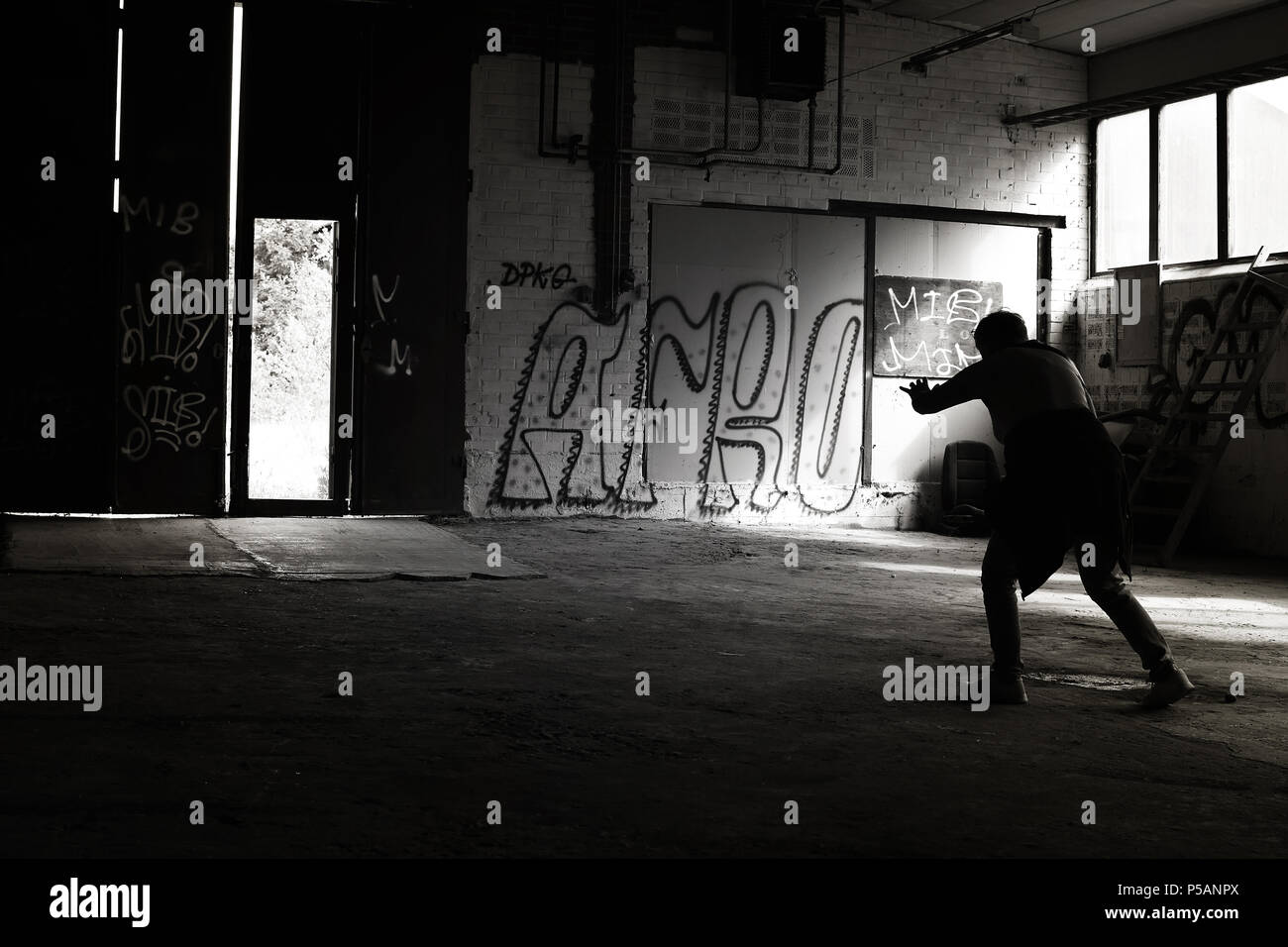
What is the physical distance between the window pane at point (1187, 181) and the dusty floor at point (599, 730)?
5.43 m

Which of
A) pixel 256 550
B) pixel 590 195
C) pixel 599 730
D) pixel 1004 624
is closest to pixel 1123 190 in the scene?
pixel 590 195

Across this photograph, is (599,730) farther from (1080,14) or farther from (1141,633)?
(1080,14)

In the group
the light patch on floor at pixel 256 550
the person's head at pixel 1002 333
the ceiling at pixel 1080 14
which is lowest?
the light patch on floor at pixel 256 550

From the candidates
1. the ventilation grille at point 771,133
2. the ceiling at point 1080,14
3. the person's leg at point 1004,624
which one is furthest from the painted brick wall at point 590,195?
the person's leg at point 1004,624

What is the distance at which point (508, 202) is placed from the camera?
1141 cm

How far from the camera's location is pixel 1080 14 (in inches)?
460

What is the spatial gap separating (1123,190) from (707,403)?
4.69 m

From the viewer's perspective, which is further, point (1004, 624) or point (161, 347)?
point (161, 347)

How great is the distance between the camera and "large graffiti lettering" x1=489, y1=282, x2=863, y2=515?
11539mm

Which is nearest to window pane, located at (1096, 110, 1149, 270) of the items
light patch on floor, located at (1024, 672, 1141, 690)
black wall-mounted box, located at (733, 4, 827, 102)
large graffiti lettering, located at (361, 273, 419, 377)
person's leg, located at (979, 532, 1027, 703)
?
black wall-mounted box, located at (733, 4, 827, 102)

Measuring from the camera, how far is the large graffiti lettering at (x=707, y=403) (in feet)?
37.9

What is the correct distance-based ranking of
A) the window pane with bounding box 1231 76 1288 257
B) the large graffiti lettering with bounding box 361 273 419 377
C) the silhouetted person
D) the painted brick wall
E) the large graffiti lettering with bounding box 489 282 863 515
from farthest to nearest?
the large graffiti lettering with bounding box 489 282 863 515 → the painted brick wall → the large graffiti lettering with bounding box 361 273 419 377 → the window pane with bounding box 1231 76 1288 257 → the silhouetted person

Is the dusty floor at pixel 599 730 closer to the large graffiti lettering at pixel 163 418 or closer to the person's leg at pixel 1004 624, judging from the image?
the person's leg at pixel 1004 624

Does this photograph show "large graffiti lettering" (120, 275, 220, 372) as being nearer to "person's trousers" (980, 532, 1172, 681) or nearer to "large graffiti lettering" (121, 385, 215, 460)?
"large graffiti lettering" (121, 385, 215, 460)
